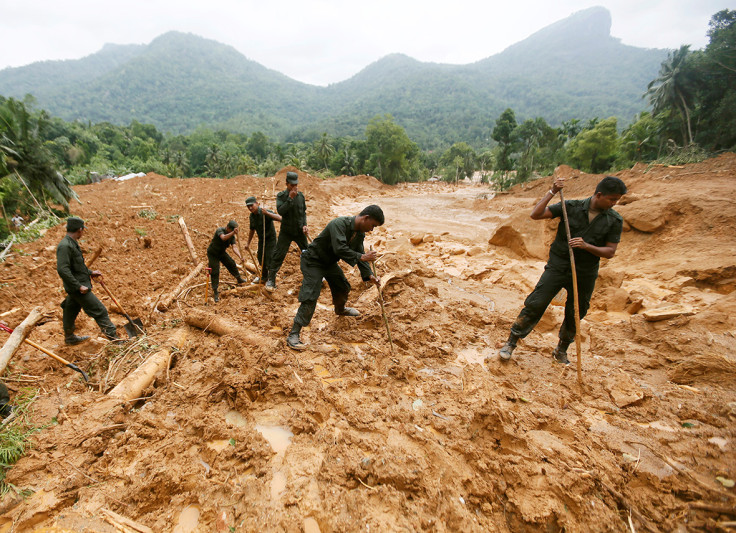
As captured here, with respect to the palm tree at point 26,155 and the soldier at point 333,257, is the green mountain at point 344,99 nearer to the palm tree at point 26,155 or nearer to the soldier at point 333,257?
the palm tree at point 26,155

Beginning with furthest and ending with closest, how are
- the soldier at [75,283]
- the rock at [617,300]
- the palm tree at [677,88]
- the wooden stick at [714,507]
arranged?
the palm tree at [677,88] < the rock at [617,300] < the soldier at [75,283] < the wooden stick at [714,507]

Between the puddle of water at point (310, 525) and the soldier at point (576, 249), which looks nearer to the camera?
the puddle of water at point (310, 525)

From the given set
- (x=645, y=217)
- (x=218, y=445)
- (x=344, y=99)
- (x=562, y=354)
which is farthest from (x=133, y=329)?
(x=344, y=99)

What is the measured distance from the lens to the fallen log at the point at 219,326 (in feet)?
10.8

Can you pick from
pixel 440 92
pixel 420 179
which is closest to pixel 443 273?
pixel 420 179

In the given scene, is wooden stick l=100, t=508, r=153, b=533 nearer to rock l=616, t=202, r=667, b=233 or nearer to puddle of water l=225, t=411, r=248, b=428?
puddle of water l=225, t=411, r=248, b=428

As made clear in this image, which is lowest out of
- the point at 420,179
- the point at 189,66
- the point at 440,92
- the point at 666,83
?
the point at 420,179

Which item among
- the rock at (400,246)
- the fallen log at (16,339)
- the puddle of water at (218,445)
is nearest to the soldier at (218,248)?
the fallen log at (16,339)

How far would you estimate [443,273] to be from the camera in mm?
6379

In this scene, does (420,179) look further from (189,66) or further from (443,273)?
(189,66)

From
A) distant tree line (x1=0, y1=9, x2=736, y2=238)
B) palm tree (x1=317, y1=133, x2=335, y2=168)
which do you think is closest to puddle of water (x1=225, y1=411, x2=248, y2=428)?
distant tree line (x1=0, y1=9, x2=736, y2=238)

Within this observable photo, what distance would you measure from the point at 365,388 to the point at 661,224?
7.27 meters

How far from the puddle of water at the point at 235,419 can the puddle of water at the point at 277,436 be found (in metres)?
0.15

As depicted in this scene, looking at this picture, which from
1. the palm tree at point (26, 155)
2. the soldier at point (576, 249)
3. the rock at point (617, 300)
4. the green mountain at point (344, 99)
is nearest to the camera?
the soldier at point (576, 249)
